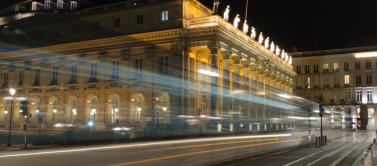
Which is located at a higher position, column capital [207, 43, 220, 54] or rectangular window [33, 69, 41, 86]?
column capital [207, 43, 220, 54]

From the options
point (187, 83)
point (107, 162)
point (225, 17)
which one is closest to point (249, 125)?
point (187, 83)

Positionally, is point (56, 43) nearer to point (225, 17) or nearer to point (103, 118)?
point (103, 118)

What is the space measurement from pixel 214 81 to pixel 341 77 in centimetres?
6103

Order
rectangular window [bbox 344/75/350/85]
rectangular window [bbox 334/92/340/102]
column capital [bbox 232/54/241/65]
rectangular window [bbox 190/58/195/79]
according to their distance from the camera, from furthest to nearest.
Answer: rectangular window [bbox 334/92/340/102] < rectangular window [bbox 344/75/350/85] < column capital [bbox 232/54/241/65] < rectangular window [bbox 190/58/195/79]

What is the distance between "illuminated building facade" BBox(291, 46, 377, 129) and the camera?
3718 inches

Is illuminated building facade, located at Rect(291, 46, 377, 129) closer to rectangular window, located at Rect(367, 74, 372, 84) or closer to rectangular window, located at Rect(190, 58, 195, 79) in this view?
rectangular window, located at Rect(367, 74, 372, 84)

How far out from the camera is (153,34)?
51531 mm

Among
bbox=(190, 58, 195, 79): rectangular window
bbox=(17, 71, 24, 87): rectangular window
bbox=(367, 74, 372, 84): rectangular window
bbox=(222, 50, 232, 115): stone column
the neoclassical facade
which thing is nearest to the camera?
the neoclassical facade

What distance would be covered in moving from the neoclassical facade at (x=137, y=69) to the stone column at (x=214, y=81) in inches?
5.3

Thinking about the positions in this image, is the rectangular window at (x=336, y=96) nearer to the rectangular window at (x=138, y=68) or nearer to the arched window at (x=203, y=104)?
A: the arched window at (x=203, y=104)

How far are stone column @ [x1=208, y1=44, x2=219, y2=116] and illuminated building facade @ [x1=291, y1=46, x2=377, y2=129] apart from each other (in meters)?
54.1

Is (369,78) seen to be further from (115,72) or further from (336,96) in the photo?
(115,72)

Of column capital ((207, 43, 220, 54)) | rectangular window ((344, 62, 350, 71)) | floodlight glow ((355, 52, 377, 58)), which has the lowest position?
column capital ((207, 43, 220, 54))

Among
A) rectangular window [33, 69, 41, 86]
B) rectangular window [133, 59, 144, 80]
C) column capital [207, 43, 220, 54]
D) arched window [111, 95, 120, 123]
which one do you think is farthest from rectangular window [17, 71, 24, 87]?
column capital [207, 43, 220, 54]
